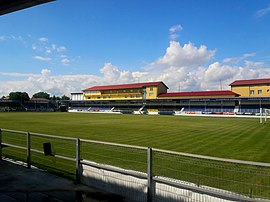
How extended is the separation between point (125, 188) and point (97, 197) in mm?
640

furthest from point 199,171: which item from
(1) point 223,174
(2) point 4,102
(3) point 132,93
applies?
(2) point 4,102

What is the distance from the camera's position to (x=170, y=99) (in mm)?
93250

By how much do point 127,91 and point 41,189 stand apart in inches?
4223

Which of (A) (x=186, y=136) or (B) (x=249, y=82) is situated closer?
(A) (x=186, y=136)

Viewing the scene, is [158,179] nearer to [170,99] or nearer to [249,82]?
[170,99]

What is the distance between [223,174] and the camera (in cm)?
872

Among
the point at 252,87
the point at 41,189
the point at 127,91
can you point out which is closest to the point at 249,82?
the point at 252,87

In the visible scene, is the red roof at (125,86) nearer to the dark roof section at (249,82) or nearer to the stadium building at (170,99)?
the stadium building at (170,99)

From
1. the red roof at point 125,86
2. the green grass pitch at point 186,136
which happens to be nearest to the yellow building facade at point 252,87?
the red roof at point 125,86

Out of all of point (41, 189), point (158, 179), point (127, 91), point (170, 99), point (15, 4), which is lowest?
point (41, 189)

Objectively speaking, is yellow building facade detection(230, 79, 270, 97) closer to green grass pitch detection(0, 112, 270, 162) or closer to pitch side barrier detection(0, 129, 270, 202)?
green grass pitch detection(0, 112, 270, 162)

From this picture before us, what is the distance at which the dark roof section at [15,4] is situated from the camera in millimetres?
6215

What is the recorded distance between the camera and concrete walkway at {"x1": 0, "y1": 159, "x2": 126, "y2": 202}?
5133 millimetres

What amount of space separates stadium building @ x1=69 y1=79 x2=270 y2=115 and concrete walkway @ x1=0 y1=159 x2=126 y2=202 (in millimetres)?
72845
